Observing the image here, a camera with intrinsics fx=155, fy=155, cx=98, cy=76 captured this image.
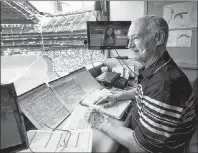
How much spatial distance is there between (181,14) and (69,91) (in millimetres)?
1752

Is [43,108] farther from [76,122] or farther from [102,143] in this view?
[102,143]

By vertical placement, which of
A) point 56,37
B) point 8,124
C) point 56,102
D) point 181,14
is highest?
point 181,14

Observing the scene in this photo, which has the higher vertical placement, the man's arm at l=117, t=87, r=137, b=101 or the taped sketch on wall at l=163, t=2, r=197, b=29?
the taped sketch on wall at l=163, t=2, r=197, b=29

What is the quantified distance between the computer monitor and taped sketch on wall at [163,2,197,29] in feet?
7.02

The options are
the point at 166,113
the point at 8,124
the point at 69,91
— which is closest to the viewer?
the point at 8,124

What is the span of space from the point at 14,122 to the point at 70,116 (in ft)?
1.65

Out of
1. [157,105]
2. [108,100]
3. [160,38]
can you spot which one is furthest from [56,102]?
[160,38]

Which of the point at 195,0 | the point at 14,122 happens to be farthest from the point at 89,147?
the point at 195,0

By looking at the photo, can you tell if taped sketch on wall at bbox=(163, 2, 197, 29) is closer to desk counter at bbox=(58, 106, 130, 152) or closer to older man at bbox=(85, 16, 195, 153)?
older man at bbox=(85, 16, 195, 153)

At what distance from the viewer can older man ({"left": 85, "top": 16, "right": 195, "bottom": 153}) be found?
2.39 feet

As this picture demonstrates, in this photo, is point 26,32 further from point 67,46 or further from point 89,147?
point 89,147

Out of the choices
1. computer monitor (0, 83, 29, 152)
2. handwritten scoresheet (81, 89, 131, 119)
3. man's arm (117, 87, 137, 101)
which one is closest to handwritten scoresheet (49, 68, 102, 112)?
handwritten scoresheet (81, 89, 131, 119)

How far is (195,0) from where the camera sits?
1733 millimetres

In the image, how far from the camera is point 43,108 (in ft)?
3.19
